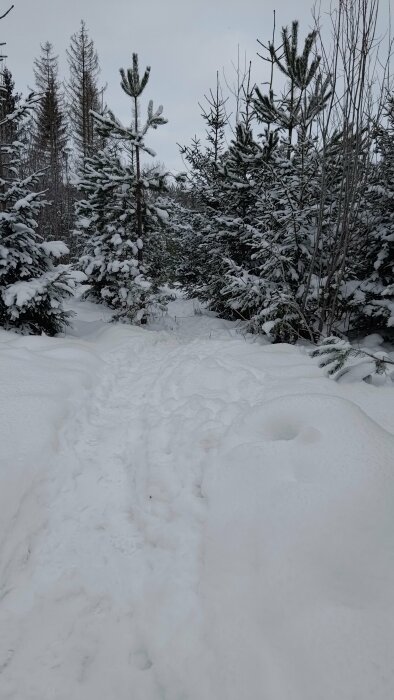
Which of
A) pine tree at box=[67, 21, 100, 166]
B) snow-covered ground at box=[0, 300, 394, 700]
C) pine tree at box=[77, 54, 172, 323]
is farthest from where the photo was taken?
pine tree at box=[67, 21, 100, 166]

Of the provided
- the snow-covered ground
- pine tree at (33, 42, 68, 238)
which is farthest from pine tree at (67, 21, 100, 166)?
→ the snow-covered ground

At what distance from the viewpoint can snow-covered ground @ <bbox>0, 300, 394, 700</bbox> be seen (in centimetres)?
146

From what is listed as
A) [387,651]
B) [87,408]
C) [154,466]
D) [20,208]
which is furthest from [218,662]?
[20,208]

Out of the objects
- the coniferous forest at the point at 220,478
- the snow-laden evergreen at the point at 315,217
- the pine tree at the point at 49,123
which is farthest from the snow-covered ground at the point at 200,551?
the pine tree at the point at 49,123

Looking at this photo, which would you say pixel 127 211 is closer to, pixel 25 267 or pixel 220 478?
pixel 25 267

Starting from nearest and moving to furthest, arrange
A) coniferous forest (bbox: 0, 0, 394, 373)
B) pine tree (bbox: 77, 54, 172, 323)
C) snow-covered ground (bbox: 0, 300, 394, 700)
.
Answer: snow-covered ground (bbox: 0, 300, 394, 700) < coniferous forest (bbox: 0, 0, 394, 373) < pine tree (bbox: 77, 54, 172, 323)

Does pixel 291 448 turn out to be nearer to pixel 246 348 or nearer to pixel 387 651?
pixel 387 651

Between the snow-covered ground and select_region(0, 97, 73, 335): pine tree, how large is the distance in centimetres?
327

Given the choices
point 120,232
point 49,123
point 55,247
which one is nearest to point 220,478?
point 55,247

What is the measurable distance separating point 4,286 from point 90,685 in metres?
6.56

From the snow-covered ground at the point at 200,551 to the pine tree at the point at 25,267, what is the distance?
10.7 ft

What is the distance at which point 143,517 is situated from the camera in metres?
2.43

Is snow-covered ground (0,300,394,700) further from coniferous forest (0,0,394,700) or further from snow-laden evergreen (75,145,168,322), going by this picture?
snow-laden evergreen (75,145,168,322)

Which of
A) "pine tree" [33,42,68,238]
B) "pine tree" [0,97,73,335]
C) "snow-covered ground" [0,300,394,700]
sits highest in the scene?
"pine tree" [33,42,68,238]
